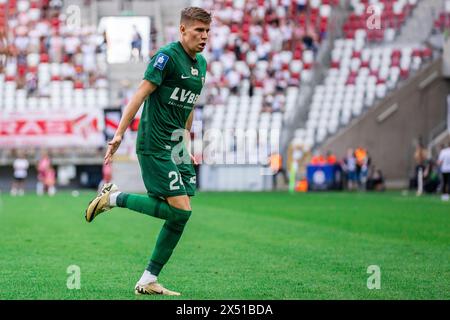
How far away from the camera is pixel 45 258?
511 inches

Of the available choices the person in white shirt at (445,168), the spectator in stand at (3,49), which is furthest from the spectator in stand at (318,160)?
the spectator in stand at (3,49)

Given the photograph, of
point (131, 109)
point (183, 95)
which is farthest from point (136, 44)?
point (131, 109)

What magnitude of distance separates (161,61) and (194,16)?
1.54 ft

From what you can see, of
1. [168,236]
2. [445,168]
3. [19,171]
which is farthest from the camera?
[19,171]

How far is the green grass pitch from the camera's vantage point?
9711mm

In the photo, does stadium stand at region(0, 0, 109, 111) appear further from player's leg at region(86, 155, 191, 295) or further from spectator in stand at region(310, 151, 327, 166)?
player's leg at region(86, 155, 191, 295)

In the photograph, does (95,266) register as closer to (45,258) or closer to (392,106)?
(45,258)

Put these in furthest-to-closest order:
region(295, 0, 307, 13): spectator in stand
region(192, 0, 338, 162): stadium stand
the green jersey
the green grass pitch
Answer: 1. region(295, 0, 307, 13): spectator in stand
2. region(192, 0, 338, 162): stadium stand
3. the green grass pitch
4. the green jersey

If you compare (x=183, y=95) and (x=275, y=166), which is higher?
(x=183, y=95)

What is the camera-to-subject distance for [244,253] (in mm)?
13758

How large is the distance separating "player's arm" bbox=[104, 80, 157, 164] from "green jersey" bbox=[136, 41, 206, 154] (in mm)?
76

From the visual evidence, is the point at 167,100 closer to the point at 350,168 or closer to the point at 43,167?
the point at 350,168

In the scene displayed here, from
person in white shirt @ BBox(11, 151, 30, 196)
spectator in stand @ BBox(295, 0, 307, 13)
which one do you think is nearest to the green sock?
person in white shirt @ BBox(11, 151, 30, 196)

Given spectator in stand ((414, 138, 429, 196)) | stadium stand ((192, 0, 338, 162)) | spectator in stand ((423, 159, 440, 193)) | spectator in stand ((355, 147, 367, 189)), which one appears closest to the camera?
spectator in stand ((414, 138, 429, 196))
